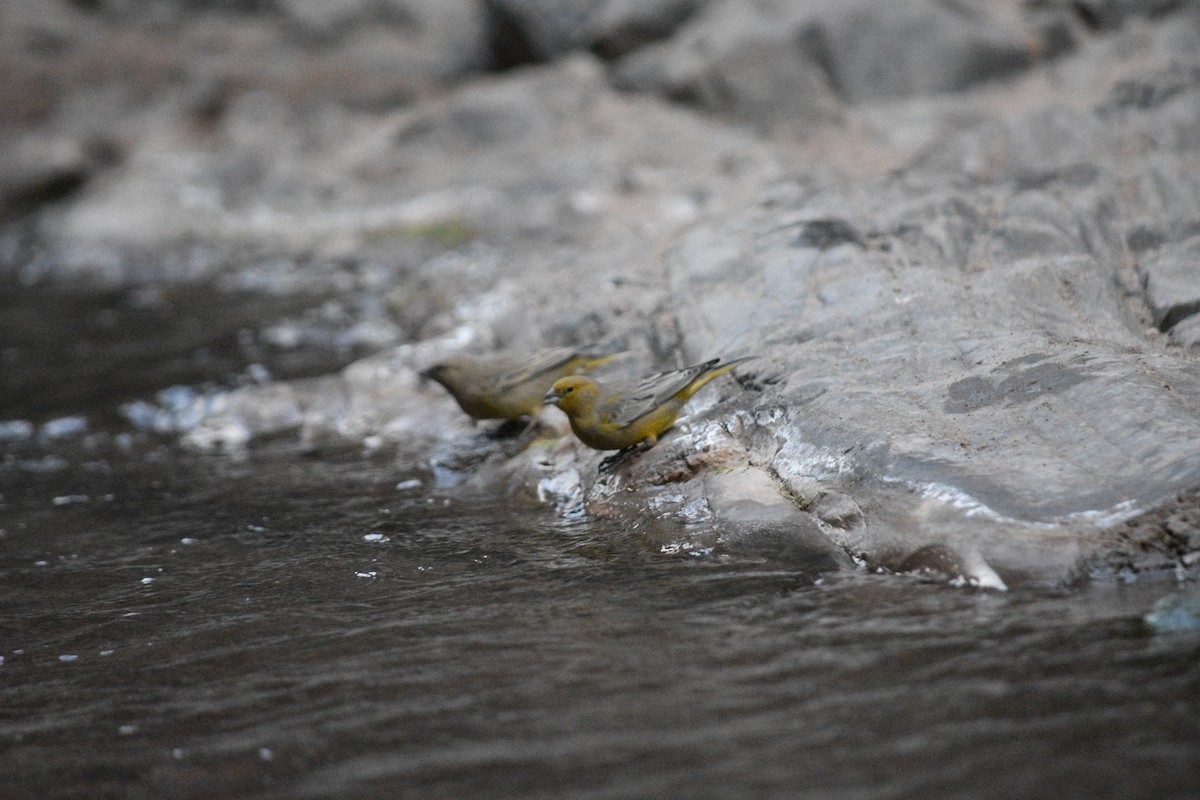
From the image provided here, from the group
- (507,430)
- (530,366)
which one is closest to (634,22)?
(507,430)

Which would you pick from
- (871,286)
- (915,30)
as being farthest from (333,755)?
(915,30)

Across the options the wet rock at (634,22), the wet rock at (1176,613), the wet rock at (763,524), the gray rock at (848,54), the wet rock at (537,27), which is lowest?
the wet rock at (1176,613)

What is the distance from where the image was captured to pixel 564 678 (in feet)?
12.1

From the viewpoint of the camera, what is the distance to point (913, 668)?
137 inches

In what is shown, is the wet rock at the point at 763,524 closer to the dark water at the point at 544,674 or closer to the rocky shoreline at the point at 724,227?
the rocky shoreline at the point at 724,227

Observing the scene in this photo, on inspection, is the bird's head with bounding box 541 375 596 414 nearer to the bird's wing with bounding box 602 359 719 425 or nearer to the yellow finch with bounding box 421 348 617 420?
the bird's wing with bounding box 602 359 719 425

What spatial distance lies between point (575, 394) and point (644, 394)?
342mm

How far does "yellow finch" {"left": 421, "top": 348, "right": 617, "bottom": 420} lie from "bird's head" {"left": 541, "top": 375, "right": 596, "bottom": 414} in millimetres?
959

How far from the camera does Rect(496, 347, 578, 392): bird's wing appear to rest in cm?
643

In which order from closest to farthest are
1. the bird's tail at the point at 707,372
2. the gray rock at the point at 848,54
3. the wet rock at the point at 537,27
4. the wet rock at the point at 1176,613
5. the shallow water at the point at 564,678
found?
the shallow water at the point at 564,678, the wet rock at the point at 1176,613, the bird's tail at the point at 707,372, the gray rock at the point at 848,54, the wet rock at the point at 537,27

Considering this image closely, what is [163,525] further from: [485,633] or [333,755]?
[333,755]

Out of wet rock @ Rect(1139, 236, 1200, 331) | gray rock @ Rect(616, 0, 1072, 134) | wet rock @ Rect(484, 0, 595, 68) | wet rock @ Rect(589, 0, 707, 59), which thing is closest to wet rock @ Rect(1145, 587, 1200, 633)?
wet rock @ Rect(1139, 236, 1200, 331)

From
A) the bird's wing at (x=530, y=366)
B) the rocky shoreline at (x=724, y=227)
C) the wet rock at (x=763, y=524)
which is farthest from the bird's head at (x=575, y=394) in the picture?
the bird's wing at (x=530, y=366)

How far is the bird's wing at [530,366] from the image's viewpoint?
21.1 feet
